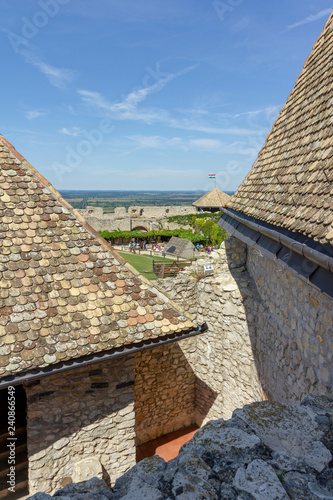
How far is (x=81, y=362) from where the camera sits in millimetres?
3748

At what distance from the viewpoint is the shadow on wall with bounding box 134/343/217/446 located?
7.33 metres

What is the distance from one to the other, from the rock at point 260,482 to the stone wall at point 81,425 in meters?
3.13

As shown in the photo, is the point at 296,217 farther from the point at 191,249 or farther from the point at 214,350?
the point at 191,249

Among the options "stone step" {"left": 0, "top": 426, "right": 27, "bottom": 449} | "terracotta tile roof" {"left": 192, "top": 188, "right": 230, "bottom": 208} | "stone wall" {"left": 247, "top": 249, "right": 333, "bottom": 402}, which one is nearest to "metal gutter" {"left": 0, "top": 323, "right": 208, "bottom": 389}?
"stone wall" {"left": 247, "top": 249, "right": 333, "bottom": 402}

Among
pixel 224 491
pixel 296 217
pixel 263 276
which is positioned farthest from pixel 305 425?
pixel 263 276

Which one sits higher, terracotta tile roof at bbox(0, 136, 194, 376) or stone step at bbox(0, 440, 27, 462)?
terracotta tile roof at bbox(0, 136, 194, 376)

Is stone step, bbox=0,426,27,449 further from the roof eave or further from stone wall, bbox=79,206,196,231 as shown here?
stone wall, bbox=79,206,196,231

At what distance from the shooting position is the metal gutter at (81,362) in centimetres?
338

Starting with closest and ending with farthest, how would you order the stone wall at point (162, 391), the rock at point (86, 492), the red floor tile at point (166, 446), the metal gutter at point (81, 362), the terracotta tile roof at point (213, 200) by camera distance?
the rock at point (86, 492) → the metal gutter at point (81, 362) → the red floor tile at point (166, 446) → the stone wall at point (162, 391) → the terracotta tile roof at point (213, 200)

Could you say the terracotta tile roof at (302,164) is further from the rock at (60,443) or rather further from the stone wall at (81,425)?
the rock at (60,443)

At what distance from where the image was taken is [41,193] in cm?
482

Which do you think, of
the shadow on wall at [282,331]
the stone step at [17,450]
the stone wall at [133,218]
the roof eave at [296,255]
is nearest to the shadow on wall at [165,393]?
the shadow on wall at [282,331]

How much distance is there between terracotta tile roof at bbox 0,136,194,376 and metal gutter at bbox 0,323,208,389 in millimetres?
68

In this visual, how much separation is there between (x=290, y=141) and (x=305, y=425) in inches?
155
